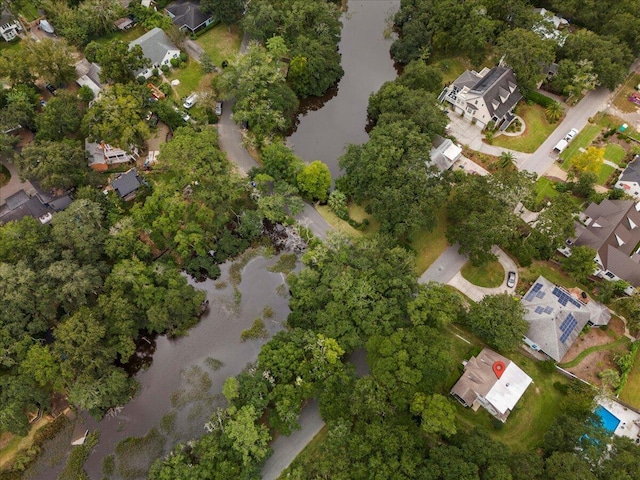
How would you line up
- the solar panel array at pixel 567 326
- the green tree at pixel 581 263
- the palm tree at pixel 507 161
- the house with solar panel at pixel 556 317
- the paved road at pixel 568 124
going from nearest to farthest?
the house with solar panel at pixel 556 317 → the solar panel array at pixel 567 326 → the green tree at pixel 581 263 → the palm tree at pixel 507 161 → the paved road at pixel 568 124

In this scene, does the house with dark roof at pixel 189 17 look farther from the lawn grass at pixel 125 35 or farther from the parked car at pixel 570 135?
the parked car at pixel 570 135

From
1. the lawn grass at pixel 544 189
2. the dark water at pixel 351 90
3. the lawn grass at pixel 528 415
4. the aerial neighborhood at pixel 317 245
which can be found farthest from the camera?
the dark water at pixel 351 90

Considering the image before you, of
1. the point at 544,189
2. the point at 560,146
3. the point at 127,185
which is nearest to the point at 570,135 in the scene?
the point at 560,146

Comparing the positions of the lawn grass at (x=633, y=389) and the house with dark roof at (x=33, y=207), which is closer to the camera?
the lawn grass at (x=633, y=389)

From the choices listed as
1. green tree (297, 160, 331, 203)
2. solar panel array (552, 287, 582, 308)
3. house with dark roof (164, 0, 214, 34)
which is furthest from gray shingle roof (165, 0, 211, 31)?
solar panel array (552, 287, 582, 308)

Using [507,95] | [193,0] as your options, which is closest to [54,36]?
[193,0]

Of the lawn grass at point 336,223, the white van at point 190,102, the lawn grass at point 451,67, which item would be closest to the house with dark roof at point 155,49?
the white van at point 190,102
